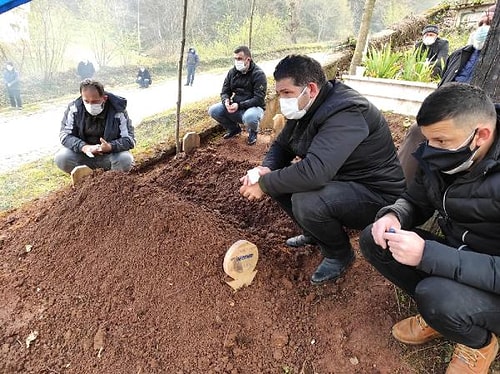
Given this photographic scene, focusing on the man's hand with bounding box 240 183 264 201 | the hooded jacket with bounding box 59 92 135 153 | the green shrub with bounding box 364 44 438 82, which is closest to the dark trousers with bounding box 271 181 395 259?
the man's hand with bounding box 240 183 264 201

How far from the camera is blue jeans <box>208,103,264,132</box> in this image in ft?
15.2

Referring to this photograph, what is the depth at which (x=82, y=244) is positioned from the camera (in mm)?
2324

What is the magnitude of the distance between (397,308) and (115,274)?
161cm

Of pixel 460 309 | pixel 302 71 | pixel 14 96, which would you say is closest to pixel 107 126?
pixel 302 71

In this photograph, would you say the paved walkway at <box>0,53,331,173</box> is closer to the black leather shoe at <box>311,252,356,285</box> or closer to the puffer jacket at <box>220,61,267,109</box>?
the puffer jacket at <box>220,61,267,109</box>

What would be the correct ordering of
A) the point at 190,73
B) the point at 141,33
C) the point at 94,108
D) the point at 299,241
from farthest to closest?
1. the point at 141,33
2. the point at 190,73
3. the point at 94,108
4. the point at 299,241

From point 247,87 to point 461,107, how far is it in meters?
3.70

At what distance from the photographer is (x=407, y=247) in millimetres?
1395

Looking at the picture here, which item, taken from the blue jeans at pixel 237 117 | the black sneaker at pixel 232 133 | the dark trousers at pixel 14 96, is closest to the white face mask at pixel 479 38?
the blue jeans at pixel 237 117

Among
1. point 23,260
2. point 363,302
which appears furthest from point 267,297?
point 23,260

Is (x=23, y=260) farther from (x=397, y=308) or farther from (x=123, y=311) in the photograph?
(x=397, y=308)

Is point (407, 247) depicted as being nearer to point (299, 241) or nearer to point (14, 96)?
point (299, 241)

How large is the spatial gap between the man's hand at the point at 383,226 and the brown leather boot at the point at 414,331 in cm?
47

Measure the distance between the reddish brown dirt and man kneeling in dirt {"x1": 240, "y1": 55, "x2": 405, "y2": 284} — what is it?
0.83ft
